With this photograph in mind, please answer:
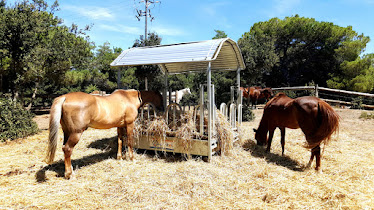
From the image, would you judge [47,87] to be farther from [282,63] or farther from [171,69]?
[282,63]

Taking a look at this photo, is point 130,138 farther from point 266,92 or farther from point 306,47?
point 306,47

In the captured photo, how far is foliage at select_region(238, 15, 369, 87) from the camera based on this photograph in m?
17.4

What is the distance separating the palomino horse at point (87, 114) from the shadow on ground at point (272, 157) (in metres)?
2.68

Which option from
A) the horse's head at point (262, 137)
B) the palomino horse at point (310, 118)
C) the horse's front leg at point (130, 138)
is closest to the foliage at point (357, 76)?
the horse's head at point (262, 137)

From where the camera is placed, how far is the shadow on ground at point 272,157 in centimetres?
424

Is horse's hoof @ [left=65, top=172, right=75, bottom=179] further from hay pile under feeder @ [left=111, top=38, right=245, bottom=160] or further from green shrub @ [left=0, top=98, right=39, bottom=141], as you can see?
green shrub @ [left=0, top=98, right=39, bottom=141]

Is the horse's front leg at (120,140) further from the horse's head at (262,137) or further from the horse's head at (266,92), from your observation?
the horse's head at (266,92)

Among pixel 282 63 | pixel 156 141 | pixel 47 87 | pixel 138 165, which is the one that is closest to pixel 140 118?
pixel 156 141

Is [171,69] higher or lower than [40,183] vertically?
higher

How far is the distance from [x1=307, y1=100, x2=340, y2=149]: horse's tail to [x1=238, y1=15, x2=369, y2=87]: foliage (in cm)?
1332

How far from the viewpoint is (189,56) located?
4.26m

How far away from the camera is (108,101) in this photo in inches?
169

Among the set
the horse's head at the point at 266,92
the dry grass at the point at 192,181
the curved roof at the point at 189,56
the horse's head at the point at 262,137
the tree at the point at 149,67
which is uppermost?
the tree at the point at 149,67

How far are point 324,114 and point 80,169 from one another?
4.41 metres
